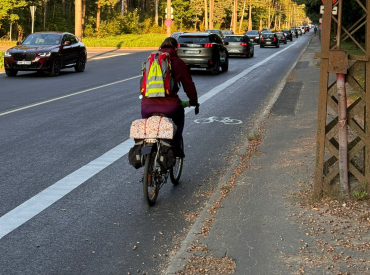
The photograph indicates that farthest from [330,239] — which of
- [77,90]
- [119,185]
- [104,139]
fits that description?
[77,90]

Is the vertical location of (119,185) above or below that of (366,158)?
below

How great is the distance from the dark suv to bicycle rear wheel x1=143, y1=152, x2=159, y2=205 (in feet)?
61.4

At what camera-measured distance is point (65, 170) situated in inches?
311

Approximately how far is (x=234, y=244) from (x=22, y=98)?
39.6 feet

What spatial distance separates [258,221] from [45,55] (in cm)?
1939

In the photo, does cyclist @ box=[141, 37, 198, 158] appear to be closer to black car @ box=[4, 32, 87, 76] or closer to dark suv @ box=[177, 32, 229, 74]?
black car @ box=[4, 32, 87, 76]

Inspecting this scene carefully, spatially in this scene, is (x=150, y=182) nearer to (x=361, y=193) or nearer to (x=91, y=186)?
(x=91, y=186)

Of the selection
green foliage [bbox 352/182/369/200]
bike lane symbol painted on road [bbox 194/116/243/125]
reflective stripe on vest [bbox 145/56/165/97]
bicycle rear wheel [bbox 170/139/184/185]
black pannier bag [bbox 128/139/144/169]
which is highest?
reflective stripe on vest [bbox 145/56/165/97]

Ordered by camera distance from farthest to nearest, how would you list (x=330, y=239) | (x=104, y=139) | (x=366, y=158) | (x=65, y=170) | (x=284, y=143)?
(x=104, y=139) → (x=284, y=143) → (x=65, y=170) → (x=366, y=158) → (x=330, y=239)

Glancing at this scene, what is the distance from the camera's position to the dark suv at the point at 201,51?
82.1 ft

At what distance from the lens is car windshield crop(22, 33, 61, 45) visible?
24.6m

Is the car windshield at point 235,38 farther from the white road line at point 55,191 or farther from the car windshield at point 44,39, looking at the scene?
the white road line at point 55,191

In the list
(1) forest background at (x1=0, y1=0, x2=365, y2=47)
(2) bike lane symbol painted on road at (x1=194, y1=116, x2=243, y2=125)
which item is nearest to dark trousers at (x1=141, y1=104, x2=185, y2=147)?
(2) bike lane symbol painted on road at (x1=194, y1=116, x2=243, y2=125)

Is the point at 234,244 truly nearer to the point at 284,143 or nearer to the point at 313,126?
the point at 284,143
